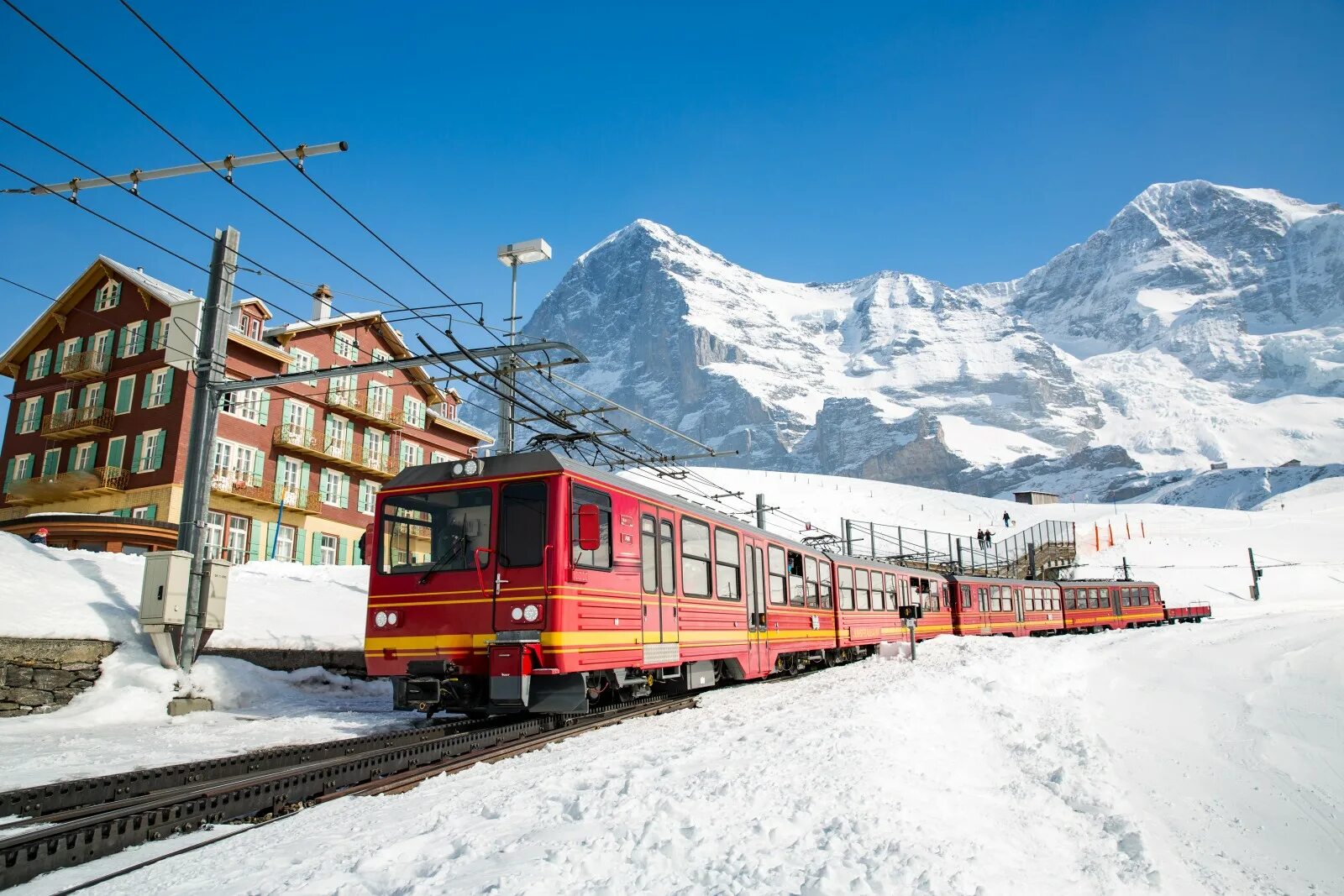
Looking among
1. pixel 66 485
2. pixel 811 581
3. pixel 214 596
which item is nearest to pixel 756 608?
pixel 811 581

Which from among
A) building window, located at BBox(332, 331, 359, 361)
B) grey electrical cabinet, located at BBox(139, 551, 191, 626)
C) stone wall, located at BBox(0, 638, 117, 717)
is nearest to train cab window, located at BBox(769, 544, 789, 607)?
grey electrical cabinet, located at BBox(139, 551, 191, 626)

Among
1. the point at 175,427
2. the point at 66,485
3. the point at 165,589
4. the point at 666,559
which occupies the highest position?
the point at 175,427

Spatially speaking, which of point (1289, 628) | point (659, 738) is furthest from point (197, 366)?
point (1289, 628)

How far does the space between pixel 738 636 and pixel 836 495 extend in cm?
9686

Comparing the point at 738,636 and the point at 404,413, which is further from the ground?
the point at 404,413

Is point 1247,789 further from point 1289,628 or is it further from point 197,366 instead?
point 1289,628

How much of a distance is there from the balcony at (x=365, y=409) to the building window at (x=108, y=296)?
907cm

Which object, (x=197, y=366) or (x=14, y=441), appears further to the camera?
(x=14, y=441)

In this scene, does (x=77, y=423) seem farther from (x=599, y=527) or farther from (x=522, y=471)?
(x=599, y=527)

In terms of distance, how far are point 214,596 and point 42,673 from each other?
233 cm

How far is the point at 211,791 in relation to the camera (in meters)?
6.34

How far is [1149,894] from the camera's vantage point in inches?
248

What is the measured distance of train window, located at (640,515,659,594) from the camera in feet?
37.1

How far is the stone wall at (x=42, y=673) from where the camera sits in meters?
11.1
